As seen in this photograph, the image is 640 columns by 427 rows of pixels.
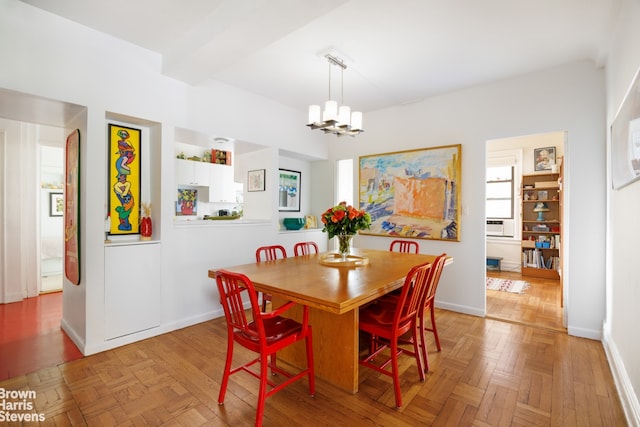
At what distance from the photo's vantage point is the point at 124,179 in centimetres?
292

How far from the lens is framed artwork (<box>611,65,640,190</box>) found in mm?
1580

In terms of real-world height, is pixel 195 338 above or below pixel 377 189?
below

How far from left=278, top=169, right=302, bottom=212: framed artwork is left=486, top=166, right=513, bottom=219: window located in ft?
13.3

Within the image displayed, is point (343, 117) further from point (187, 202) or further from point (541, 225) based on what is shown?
point (541, 225)

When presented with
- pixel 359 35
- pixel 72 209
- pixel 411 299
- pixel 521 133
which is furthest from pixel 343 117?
pixel 72 209

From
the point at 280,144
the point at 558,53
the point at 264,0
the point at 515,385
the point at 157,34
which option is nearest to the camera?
the point at 264,0

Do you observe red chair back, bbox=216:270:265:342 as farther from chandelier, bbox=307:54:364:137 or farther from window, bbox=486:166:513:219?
window, bbox=486:166:513:219

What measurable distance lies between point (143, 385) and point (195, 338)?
31.3 inches

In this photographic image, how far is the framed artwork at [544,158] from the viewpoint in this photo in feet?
17.9

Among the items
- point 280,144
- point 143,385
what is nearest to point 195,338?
point 143,385

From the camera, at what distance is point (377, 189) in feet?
14.7

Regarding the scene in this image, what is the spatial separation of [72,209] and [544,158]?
7.14 meters

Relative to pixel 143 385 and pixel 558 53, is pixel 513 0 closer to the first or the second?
pixel 558 53

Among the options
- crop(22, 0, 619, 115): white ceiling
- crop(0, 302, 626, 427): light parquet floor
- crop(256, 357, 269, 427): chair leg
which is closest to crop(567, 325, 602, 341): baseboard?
crop(0, 302, 626, 427): light parquet floor
